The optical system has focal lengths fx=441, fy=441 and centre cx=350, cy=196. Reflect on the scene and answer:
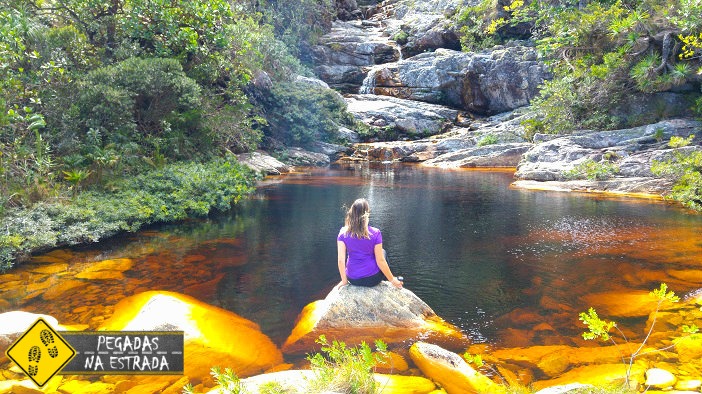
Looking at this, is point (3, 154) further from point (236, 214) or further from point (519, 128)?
point (519, 128)

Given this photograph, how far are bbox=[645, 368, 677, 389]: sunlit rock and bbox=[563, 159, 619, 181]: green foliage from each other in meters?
16.1

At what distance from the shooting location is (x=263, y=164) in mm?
24094

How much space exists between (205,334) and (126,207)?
22.3 feet

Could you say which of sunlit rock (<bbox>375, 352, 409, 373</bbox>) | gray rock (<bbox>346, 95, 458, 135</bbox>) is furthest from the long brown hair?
gray rock (<bbox>346, 95, 458, 135</bbox>)

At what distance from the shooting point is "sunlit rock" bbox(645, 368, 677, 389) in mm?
3998

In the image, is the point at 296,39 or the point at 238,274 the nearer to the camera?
the point at 238,274

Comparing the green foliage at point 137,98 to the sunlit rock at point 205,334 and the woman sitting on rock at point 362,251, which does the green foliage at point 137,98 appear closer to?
the sunlit rock at point 205,334

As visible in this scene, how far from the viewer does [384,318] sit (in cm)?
568

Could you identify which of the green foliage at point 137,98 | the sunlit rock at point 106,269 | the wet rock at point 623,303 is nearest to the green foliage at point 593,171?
the wet rock at point 623,303

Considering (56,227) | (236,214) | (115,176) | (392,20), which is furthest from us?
(392,20)

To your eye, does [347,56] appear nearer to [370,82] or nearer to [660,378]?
[370,82]

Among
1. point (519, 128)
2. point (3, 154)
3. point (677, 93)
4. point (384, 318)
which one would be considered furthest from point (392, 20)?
point (384, 318)

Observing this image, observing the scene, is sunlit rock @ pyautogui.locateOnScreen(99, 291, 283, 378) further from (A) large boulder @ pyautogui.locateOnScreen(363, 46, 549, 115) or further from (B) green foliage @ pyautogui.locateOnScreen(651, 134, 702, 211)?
(A) large boulder @ pyautogui.locateOnScreen(363, 46, 549, 115)

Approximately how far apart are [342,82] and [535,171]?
82.3ft
